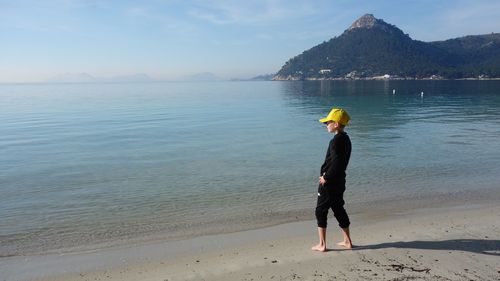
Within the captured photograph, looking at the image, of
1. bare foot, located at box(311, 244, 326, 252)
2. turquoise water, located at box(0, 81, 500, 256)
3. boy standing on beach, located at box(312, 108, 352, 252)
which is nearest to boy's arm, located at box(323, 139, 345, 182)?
boy standing on beach, located at box(312, 108, 352, 252)

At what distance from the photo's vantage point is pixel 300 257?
6.86 metres

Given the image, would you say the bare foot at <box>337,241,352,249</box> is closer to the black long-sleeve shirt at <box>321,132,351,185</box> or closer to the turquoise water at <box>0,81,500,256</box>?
the black long-sleeve shirt at <box>321,132,351,185</box>

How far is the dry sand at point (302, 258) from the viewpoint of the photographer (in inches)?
246

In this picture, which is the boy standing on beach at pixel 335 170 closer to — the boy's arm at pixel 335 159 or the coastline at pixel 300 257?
the boy's arm at pixel 335 159

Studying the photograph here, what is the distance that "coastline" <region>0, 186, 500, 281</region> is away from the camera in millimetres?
6289

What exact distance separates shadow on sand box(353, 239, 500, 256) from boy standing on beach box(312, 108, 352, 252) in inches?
27.0

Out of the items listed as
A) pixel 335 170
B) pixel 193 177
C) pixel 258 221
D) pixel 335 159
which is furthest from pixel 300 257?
pixel 193 177

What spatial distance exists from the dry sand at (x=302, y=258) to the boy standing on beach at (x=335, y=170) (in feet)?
1.92

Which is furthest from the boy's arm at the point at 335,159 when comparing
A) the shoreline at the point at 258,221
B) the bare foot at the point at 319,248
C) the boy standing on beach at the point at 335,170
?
the shoreline at the point at 258,221

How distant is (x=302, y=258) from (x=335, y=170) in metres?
1.54

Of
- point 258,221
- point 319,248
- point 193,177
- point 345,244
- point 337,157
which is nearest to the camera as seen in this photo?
point 337,157

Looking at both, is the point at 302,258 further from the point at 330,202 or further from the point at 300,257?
the point at 330,202

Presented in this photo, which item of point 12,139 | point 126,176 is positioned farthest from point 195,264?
point 12,139

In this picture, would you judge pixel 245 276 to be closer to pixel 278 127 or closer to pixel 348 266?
pixel 348 266
